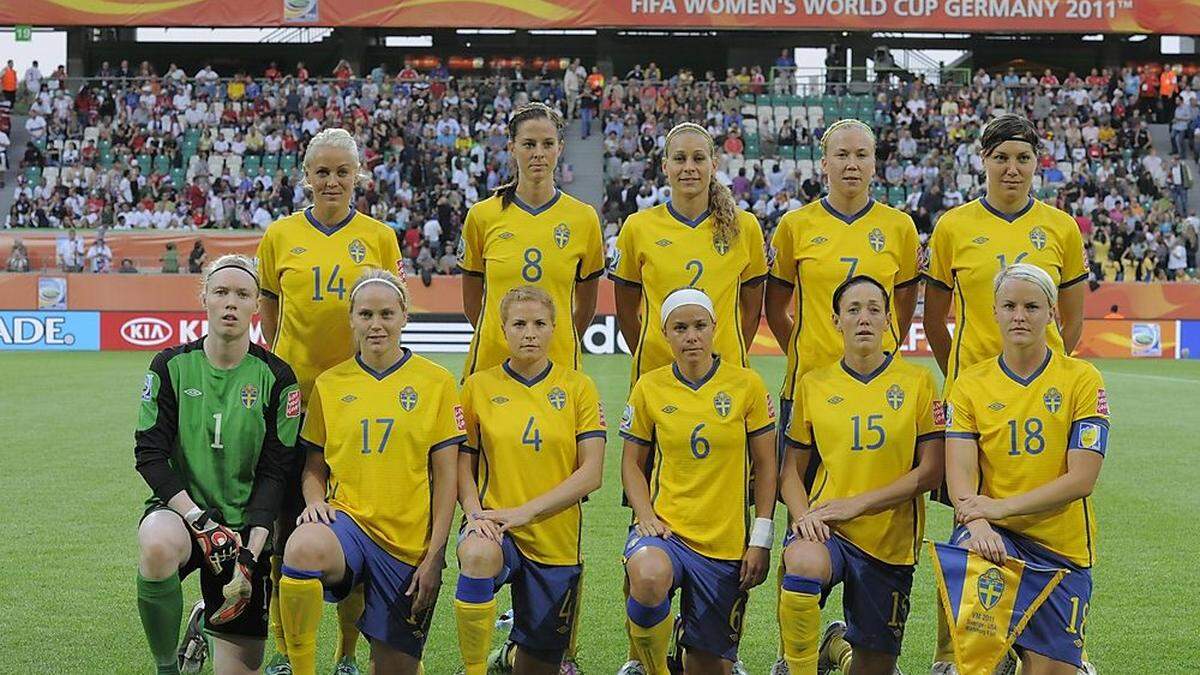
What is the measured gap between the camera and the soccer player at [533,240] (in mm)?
5227

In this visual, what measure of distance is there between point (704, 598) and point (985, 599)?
0.90 meters

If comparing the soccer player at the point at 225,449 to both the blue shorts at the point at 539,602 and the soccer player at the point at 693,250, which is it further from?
the soccer player at the point at 693,250

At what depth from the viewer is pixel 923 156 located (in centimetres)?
2881

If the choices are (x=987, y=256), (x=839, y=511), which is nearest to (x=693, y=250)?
(x=987, y=256)

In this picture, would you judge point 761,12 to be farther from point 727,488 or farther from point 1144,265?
point 727,488

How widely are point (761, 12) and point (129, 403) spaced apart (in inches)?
795

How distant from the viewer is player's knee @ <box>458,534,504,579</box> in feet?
14.0

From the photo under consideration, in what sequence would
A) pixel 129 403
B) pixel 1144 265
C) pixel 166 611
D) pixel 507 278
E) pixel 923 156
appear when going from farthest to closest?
pixel 923 156 < pixel 1144 265 < pixel 129 403 < pixel 507 278 < pixel 166 611

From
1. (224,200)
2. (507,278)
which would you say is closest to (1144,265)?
(224,200)

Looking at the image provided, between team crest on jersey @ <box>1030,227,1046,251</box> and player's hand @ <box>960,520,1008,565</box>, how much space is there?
1307 mm

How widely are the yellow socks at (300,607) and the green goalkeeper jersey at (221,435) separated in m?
0.34

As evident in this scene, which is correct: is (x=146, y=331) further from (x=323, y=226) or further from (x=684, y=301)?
(x=684, y=301)

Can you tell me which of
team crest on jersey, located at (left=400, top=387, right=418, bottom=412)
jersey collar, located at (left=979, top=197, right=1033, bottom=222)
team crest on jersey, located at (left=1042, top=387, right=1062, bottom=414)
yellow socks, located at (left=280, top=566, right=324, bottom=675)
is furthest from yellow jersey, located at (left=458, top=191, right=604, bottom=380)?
team crest on jersey, located at (left=1042, top=387, right=1062, bottom=414)

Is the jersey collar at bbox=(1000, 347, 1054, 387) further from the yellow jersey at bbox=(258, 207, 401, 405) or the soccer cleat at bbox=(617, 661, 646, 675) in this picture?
the yellow jersey at bbox=(258, 207, 401, 405)
